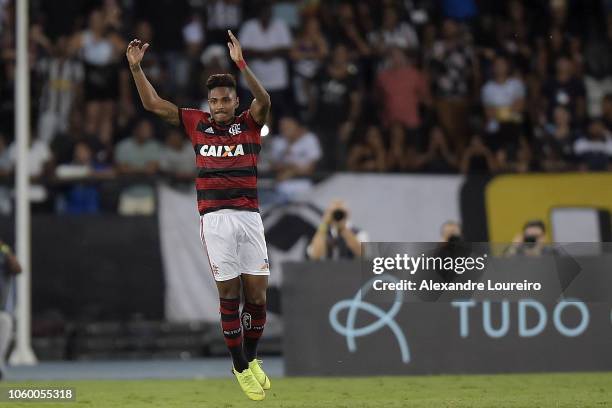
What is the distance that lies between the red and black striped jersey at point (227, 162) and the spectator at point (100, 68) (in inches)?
318

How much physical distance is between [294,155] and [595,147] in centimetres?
415

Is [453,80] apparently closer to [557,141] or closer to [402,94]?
[402,94]

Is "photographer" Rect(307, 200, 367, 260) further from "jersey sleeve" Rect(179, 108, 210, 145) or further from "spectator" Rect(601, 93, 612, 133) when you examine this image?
"spectator" Rect(601, 93, 612, 133)

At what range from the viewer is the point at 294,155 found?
18.7m

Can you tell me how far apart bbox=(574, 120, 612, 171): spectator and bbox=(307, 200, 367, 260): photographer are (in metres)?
4.45

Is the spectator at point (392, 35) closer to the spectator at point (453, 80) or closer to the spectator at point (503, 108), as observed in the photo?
the spectator at point (453, 80)

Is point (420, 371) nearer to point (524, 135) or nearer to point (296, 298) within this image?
point (296, 298)

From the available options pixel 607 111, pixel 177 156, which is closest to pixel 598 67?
pixel 607 111

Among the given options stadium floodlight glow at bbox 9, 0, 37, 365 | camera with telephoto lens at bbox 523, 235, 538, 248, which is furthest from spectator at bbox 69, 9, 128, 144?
camera with telephoto lens at bbox 523, 235, 538, 248

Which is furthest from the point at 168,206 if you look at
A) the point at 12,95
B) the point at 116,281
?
the point at 12,95

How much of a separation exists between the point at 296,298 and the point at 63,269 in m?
4.25

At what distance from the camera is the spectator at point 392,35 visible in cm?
2075

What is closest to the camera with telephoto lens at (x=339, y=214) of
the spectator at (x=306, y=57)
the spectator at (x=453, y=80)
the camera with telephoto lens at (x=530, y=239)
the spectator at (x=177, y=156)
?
the camera with telephoto lens at (x=530, y=239)

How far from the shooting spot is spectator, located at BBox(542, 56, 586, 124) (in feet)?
65.7
